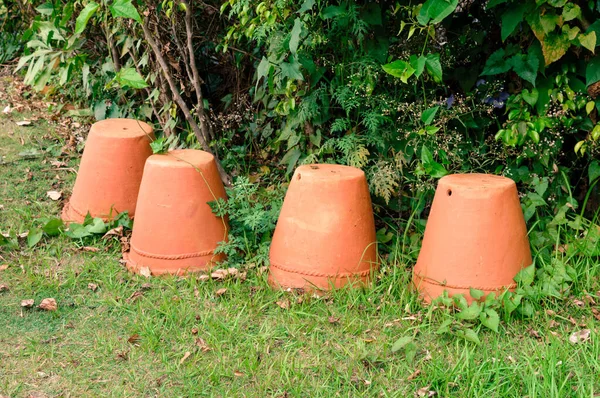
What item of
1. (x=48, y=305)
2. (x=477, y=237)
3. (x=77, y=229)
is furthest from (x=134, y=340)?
(x=477, y=237)

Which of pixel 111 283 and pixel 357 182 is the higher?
pixel 357 182

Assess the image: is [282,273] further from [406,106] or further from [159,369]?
[406,106]

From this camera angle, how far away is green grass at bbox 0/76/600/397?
2639mm

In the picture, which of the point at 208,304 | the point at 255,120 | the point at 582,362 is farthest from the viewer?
the point at 255,120

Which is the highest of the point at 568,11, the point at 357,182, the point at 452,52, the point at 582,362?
the point at 568,11

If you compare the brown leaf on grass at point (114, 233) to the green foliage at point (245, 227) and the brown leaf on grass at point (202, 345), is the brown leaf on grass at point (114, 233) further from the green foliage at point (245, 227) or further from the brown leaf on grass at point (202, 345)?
the brown leaf on grass at point (202, 345)

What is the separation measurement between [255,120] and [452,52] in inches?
53.4

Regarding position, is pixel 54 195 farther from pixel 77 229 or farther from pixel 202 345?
pixel 202 345

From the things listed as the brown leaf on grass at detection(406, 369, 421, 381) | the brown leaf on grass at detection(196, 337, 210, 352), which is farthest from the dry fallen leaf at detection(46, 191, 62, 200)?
the brown leaf on grass at detection(406, 369, 421, 381)

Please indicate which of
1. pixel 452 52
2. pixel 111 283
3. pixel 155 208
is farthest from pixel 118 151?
pixel 452 52

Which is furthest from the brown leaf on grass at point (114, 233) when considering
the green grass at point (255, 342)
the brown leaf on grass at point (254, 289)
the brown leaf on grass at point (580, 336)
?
the brown leaf on grass at point (580, 336)

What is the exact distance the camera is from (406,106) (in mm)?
3418

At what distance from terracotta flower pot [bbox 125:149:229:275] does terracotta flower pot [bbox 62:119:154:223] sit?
40cm

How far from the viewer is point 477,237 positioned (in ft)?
9.84
